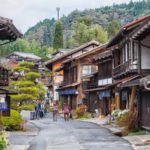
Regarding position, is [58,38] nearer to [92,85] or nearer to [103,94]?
[92,85]

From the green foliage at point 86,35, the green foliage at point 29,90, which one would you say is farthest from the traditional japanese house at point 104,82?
the green foliage at point 86,35

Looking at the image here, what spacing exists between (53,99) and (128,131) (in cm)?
5929

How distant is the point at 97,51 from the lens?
211 feet

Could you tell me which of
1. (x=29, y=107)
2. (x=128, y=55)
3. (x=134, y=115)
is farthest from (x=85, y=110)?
(x=134, y=115)

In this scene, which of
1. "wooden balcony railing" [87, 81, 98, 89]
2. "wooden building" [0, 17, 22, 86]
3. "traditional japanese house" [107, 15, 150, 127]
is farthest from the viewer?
"wooden balcony railing" [87, 81, 98, 89]

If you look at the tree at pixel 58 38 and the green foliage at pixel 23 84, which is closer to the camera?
the green foliage at pixel 23 84

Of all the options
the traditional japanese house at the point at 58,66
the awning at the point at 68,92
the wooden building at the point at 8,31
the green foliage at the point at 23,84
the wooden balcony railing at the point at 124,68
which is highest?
the traditional japanese house at the point at 58,66

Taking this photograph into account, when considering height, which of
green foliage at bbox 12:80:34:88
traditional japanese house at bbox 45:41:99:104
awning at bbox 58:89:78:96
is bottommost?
awning at bbox 58:89:78:96

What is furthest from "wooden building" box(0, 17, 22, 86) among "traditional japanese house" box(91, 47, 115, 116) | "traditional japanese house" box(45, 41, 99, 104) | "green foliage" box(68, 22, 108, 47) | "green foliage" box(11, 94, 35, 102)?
"green foliage" box(68, 22, 108, 47)

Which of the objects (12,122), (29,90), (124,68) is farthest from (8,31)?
(29,90)

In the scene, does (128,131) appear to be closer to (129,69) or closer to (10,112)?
(129,69)

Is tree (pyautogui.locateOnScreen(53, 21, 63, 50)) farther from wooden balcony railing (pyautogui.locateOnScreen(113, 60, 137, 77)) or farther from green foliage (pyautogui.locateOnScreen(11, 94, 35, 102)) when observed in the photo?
wooden balcony railing (pyautogui.locateOnScreen(113, 60, 137, 77))

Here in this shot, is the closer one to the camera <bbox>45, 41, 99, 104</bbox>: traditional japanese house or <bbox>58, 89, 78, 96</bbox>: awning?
Result: <bbox>58, 89, 78, 96</bbox>: awning

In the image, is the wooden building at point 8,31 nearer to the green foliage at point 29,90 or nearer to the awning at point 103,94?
the awning at point 103,94
